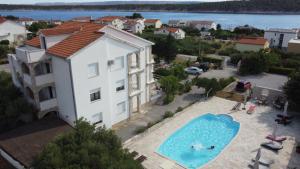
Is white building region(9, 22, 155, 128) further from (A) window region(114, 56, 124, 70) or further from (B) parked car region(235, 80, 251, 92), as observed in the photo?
(B) parked car region(235, 80, 251, 92)

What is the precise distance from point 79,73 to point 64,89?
244 cm

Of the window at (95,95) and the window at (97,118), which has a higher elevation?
the window at (95,95)

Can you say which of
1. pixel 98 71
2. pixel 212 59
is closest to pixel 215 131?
pixel 98 71

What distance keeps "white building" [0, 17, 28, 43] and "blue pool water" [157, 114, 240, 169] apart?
66.5 meters

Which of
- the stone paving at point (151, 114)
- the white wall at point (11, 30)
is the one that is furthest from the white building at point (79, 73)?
the white wall at point (11, 30)

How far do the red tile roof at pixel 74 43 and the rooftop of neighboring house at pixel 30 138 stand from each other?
684cm

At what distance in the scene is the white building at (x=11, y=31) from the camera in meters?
69.8

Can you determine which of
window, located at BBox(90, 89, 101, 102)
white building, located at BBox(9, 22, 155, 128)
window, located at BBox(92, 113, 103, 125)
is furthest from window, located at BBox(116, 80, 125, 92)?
window, located at BBox(92, 113, 103, 125)

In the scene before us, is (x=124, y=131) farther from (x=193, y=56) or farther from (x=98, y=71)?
(x=193, y=56)

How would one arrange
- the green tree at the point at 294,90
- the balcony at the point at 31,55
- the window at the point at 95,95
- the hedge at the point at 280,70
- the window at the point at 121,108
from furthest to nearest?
the hedge at the point at 280,70 < the green tree at the point at 294,90 < the window at the point at 121,108 < the window at the point at 95,95 < the balcony at the point at 31,55

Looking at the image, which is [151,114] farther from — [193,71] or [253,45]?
[253,45]

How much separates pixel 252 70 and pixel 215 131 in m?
22.6

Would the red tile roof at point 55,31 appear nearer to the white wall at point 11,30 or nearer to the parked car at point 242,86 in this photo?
the parked car at point 242,86

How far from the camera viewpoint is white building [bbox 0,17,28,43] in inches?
2749
